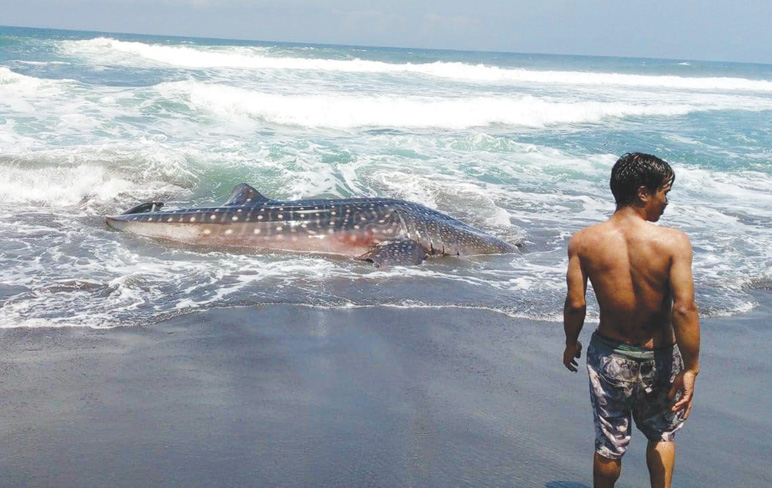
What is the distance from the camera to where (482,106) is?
26.9 meters

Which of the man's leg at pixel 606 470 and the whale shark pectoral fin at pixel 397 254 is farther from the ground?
the man's leg at pixel 606 470

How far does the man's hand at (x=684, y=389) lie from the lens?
126 inches

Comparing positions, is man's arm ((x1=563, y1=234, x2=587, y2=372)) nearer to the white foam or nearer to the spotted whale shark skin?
the spotted whale shark skin

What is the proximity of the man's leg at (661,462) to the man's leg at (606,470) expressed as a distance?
153 millimetres

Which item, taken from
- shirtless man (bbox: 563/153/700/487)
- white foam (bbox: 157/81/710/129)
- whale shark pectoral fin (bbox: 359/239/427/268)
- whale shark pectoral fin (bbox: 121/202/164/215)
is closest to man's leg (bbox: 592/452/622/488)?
shirtless man (bbox: 563/153/700/487)

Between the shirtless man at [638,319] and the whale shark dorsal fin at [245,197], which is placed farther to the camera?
the whale shark dorsal fin at [245,197]

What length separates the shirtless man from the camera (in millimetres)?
3232

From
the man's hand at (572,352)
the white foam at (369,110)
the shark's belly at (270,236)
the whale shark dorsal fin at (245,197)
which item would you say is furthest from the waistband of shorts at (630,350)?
the white foam at (369,110)

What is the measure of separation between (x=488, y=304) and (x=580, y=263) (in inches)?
146

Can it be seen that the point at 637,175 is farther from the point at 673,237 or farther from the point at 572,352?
the point at 572,352

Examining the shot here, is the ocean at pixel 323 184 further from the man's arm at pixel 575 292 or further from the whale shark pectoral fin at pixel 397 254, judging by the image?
the man's arm at pixel 575 292

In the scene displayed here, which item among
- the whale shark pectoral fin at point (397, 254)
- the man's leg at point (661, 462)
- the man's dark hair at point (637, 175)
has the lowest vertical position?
the whale shark pectoral fin at point (397, 254)

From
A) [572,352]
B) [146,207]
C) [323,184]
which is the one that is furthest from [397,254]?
[572,352]

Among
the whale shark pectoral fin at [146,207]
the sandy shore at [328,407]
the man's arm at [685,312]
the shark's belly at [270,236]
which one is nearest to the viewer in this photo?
the man's arm at [685,312]
